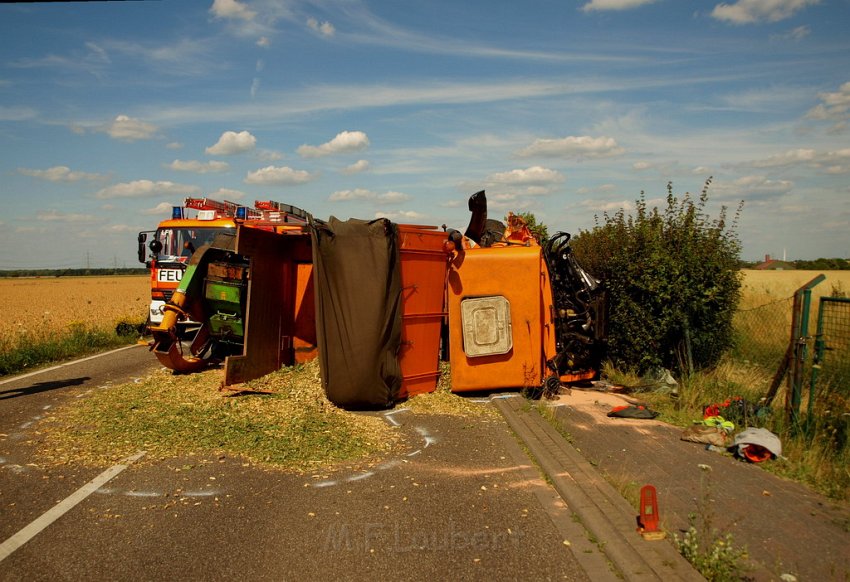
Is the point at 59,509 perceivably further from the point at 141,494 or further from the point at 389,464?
the point at 389,464

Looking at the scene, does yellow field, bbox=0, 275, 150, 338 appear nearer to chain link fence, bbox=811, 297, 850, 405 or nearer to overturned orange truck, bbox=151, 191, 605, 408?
overturned orange truck, bbox=151, 191, 605, 408

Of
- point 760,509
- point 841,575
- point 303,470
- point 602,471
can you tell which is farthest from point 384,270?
point 841,575

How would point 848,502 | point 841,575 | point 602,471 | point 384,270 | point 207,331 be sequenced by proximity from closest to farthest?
point 841,575, point 848,502, point 602,471, point 384,270, point 207,331

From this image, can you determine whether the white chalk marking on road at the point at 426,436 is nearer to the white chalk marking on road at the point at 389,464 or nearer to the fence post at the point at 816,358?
the white chalk marking on road at the point at 389,464

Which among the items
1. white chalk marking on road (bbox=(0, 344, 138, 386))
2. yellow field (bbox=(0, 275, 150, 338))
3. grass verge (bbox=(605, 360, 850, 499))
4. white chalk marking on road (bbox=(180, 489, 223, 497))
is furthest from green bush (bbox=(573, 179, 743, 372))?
yellow field (bbox=(0, 275, 150, 338))

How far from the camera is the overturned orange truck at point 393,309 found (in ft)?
30.6

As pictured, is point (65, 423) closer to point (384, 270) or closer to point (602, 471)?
point (384, 270)

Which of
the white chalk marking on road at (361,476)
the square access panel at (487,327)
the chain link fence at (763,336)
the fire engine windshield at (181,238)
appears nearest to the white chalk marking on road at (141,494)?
the white chalk marking on road at (361,476)

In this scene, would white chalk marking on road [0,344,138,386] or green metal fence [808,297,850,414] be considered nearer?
green metal fence [808,297,850,414]

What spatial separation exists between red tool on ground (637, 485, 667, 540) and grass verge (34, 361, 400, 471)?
3173 mm

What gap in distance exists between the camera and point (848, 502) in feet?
18.4

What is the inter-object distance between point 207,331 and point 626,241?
24.0ft

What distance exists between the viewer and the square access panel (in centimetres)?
1003

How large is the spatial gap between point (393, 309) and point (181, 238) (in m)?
7.55
